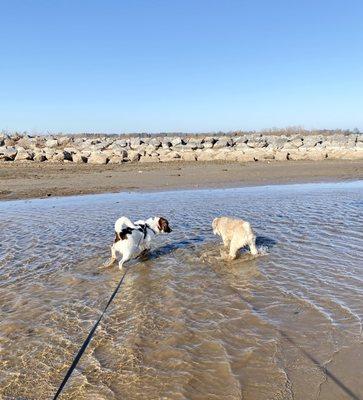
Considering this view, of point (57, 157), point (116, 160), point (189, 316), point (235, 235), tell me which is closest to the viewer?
point (189, 316)

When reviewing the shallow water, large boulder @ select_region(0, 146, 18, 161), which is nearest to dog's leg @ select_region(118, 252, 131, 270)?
the shallow water

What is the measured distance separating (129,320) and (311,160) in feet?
80.4

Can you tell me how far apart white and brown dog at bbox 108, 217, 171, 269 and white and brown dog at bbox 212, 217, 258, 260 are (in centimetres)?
146

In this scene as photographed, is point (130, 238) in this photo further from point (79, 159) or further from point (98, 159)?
point (79, 159)

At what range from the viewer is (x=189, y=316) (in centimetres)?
529

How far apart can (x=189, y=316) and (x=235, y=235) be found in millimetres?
2660

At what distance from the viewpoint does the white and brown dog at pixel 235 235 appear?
7.53 meters

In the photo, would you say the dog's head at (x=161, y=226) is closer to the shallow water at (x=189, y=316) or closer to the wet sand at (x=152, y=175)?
the shallow water at (x=189, y=316)

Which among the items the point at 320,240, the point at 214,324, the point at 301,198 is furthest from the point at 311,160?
the point at 214,324

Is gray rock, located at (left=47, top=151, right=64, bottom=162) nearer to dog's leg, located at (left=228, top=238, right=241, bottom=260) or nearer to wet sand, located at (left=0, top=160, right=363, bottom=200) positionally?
wet sand, located at (left=0, top=160, right=363, bottom=200)

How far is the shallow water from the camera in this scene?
3.81 meters

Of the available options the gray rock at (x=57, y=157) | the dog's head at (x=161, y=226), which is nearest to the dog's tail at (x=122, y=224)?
the dog's head at (x=161, y=226)

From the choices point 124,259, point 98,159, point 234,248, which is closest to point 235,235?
point 234,248

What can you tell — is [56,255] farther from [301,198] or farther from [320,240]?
[301,198]
